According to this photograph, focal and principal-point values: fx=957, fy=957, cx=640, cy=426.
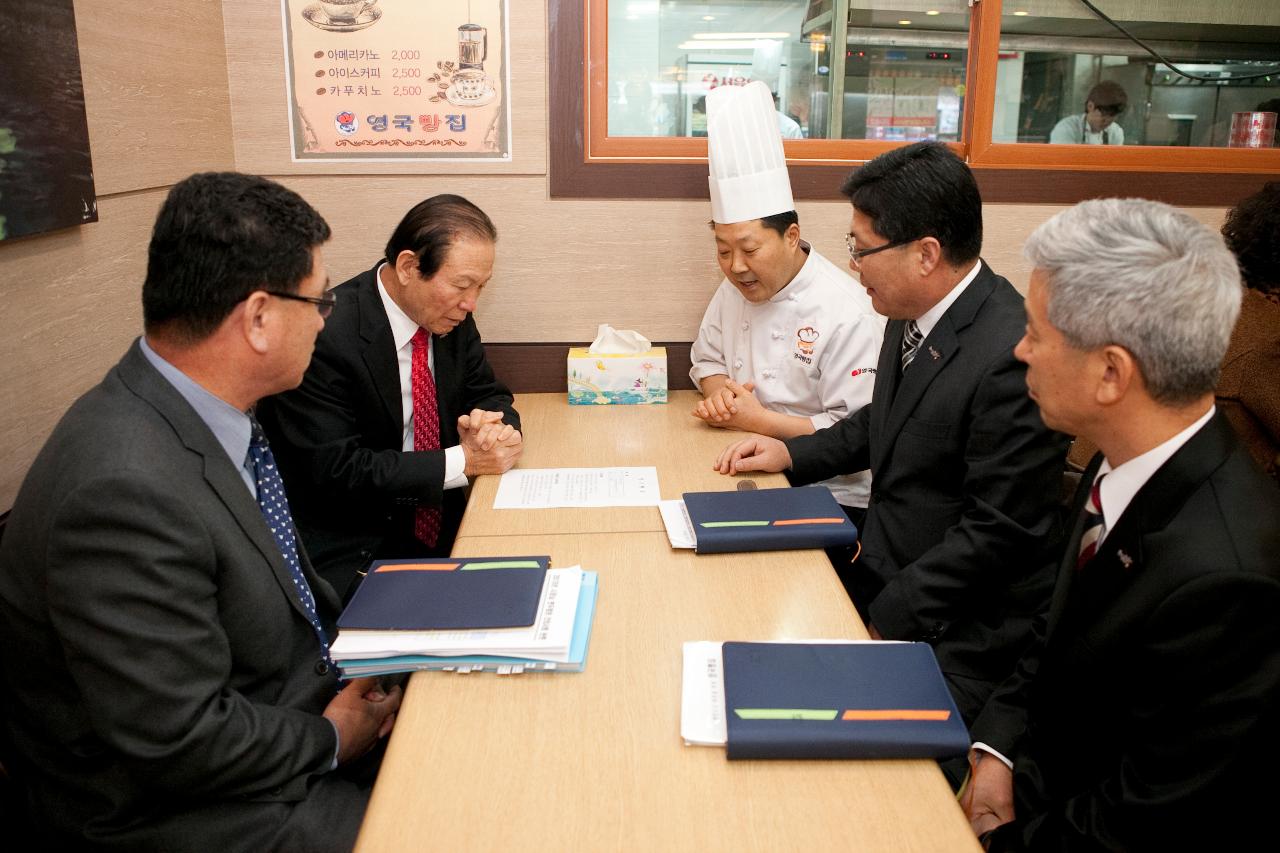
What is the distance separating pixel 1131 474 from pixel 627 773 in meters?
0.76

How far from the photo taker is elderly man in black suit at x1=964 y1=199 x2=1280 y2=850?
109cm

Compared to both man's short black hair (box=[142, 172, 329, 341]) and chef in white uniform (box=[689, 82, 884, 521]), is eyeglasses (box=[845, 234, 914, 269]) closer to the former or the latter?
chef in white uniform (box=[689, 82, 884, 521])

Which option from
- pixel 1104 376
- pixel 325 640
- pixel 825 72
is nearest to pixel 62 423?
pixel 325 640

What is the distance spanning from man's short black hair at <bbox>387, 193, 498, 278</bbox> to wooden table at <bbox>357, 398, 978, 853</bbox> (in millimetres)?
1092

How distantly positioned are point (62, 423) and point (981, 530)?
1.44 meters

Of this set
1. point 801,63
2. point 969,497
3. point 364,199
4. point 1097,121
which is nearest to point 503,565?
point 969,497

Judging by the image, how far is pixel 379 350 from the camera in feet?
7.52

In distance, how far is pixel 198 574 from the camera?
1.20 m

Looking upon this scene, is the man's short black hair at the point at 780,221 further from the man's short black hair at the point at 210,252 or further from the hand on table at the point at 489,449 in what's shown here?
the man's short black hair at the point at 210,252

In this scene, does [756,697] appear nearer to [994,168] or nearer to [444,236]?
A: [444,236]

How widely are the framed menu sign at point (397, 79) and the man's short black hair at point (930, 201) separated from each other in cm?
125

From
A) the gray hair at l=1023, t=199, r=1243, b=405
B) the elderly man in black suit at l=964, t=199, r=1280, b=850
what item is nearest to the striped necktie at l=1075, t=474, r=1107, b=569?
the elderly man in black suit at l=964, t=199, r=1280, b=850

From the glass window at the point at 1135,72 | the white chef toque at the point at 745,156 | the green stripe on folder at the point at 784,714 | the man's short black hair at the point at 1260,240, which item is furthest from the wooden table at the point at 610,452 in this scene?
the glass window at the point at 1135,72

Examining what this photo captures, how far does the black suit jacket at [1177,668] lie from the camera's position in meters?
1.08
